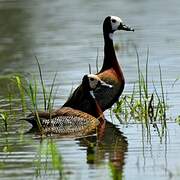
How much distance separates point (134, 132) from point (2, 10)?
12.7m

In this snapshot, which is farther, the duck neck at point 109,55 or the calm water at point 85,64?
the duck neck at point 109,55

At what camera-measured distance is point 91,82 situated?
500 inches

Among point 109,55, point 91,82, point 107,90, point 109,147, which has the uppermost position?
point 109,55

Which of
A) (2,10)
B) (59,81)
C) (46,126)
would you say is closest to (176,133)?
(46,126)

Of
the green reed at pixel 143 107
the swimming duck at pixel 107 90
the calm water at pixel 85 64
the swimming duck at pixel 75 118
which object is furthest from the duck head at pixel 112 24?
the swimming duck at pixel 75 118

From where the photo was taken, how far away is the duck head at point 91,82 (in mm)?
12664

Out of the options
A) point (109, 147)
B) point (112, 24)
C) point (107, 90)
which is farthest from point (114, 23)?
point (109, 147)

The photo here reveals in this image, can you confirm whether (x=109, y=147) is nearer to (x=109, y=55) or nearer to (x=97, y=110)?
(x=97, y=110)

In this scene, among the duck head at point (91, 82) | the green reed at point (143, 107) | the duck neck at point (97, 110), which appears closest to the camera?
the green reed at point (143, 107)

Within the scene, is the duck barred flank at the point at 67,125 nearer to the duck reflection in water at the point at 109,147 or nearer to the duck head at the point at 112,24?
the duck reflection in water at the point at 109,147

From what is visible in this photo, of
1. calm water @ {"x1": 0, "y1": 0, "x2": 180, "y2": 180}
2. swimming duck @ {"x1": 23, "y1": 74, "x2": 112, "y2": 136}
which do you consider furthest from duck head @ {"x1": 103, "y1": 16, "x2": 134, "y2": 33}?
swimming duck @ {"x1": 23, "y1": 74, "x2": 112, "y2": 136}

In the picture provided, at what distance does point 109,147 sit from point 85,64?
523 cm

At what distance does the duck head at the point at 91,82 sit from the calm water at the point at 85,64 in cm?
42

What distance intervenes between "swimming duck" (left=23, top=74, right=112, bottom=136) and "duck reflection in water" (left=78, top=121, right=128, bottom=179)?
18cm
